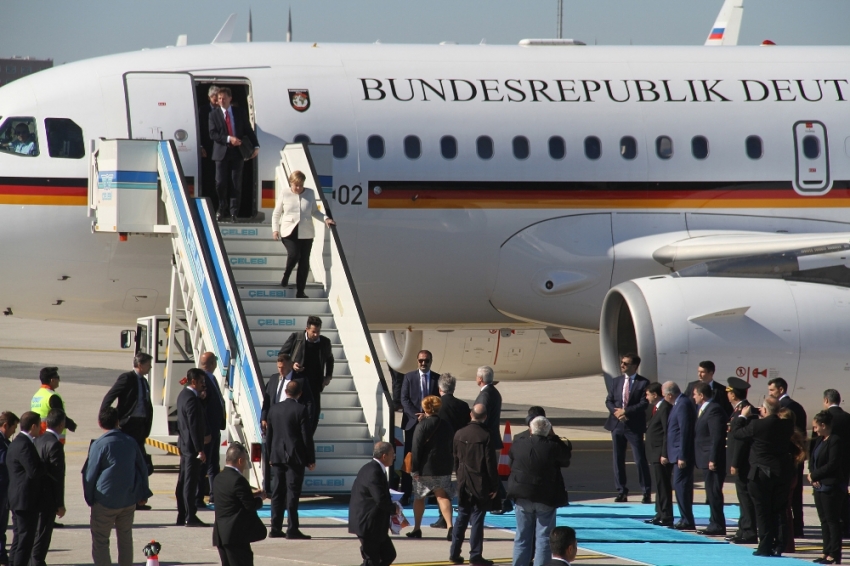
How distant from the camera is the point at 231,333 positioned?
13102 millimetres

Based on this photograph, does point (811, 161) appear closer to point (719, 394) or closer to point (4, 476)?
point (719, 394)

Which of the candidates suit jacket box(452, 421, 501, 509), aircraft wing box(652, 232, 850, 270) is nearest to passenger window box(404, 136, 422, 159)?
aircraft wing box(652, 232, 850, 270)

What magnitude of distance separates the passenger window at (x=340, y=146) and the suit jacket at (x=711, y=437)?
220 inches

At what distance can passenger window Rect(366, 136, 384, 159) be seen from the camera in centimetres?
1541

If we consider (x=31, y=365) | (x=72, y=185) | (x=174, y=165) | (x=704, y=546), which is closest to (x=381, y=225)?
(x=174, y=165)

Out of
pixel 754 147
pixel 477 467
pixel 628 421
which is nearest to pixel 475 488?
pixel 477 467

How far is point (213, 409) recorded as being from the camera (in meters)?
12.3

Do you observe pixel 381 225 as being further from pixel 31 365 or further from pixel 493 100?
pixel 31 365

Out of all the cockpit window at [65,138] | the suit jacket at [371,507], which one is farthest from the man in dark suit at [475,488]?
the cockpit window at [65,138]

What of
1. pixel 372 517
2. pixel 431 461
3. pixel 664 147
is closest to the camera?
pixel 372 517

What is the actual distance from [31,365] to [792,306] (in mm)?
19111

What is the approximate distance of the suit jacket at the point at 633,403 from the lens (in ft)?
45.0

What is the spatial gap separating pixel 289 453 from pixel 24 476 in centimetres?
264

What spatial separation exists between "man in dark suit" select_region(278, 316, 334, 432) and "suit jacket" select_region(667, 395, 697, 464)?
3434 millimetres
